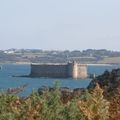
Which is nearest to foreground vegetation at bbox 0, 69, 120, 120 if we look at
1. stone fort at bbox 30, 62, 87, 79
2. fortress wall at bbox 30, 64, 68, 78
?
stone fort at bbox 30, 62, 87, 79

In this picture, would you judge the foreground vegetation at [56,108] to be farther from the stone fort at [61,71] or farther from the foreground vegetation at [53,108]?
the stone fort at [61,71]

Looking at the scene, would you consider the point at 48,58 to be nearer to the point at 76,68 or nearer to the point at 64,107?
the point at 76,68

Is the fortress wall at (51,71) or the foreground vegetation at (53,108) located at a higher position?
the foreground vegetation at (53,108)

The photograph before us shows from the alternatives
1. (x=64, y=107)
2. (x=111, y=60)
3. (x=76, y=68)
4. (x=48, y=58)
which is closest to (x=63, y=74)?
(x=76, y=68)

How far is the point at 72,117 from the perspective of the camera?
13.4 m

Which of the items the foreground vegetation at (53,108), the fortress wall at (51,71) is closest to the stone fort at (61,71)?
the fortress wall at (51,71)

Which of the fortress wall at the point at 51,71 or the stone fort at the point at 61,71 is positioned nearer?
the stone fort at the point at 61,71

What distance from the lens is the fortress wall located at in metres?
121

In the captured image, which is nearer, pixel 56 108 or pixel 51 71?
pixel 56 108

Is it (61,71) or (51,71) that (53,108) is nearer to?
(61,71)

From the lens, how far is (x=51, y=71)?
122m

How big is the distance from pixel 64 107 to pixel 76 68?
106 metres

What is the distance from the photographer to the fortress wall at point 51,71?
12069 centimetres

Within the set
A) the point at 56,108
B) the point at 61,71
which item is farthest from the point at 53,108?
the point at 61,71
